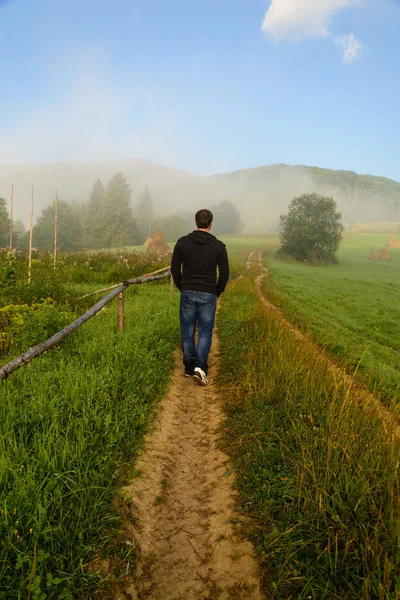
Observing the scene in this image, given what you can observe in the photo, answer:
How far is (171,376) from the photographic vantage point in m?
5.66

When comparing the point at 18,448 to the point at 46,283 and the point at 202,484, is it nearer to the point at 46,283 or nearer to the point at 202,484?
the point at 202,484

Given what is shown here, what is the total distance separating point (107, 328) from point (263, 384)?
361cm

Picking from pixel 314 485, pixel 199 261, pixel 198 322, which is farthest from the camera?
pixel 198 322

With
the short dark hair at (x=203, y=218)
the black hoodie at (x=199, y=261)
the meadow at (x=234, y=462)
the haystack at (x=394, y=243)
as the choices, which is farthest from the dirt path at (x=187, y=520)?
the haystack at (x=394, y=243)

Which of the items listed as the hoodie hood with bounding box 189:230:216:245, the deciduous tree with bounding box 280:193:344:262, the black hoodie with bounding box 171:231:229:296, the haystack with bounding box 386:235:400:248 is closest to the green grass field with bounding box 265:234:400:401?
the black hoodie with bounding box 171:231:229:296

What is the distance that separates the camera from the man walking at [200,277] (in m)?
5.21

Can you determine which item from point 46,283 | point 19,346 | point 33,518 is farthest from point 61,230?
point 33,518

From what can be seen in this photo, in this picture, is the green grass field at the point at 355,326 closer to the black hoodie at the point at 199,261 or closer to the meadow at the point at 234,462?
the meadow at the point at 234,462

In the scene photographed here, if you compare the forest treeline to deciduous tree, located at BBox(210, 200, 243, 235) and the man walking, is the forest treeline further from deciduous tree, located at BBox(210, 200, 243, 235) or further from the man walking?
the man walking

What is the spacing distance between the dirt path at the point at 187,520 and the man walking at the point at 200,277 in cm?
145

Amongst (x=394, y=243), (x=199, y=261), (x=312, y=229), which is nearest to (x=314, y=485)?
(x=199, y=261)

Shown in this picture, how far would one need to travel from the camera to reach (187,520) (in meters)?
2.98

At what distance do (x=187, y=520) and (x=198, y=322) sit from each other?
3.05m

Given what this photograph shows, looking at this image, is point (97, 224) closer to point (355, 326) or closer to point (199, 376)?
point (355, 326)
